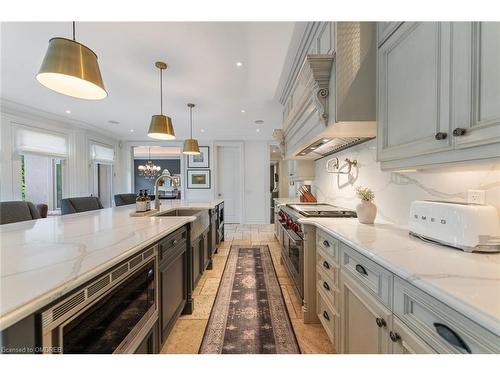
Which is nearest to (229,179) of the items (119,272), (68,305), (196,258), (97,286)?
(196,258)

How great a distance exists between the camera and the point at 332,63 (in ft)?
4.88

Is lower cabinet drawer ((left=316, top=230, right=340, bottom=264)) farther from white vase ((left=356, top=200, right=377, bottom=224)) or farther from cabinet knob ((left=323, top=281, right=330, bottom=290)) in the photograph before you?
white vase ((left=356, top=200, right=377, bottom=224))

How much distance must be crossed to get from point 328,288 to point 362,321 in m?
0.47

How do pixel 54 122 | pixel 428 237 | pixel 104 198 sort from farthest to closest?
pixel 104 198 < pixel 54 122 < pixel 428 237

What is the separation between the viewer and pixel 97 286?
841 mm

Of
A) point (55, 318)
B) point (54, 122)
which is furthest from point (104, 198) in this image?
point (55, 318)

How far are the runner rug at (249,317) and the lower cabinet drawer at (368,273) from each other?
84 centimetres

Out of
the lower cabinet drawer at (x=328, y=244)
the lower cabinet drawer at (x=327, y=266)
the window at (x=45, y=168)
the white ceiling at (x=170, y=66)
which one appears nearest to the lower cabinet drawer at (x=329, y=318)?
the lower cabinet drawer at (x=327, y=266)

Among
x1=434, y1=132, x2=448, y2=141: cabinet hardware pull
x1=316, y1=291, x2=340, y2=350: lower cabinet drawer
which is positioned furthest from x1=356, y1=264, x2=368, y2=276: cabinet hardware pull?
A: x1=434, y1=132, x2=448, y2=141: cabinet hardware pull

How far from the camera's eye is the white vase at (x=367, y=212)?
66.2 inches

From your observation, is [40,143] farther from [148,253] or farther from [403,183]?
[403,183]

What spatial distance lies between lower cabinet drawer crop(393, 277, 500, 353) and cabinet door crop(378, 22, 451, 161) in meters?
0.63

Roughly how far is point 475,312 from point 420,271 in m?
0.23

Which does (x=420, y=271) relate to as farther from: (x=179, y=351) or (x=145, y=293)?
(x=179, y=351)
